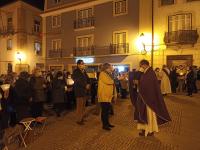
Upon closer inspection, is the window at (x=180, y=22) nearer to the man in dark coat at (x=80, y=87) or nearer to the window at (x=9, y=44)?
the man in dark coat at (x=80, y=87)

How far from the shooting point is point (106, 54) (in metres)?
27.6

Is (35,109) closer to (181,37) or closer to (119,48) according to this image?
(181,37)

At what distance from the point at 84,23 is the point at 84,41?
6.38 ft

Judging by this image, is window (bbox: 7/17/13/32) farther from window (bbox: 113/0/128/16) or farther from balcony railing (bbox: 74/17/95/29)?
window (bbox: 113/0/128/16)

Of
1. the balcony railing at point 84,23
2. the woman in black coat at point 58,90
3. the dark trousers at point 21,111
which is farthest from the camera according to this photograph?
the balcony railing at point 84,23

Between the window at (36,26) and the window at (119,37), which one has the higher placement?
the window at (36,26)

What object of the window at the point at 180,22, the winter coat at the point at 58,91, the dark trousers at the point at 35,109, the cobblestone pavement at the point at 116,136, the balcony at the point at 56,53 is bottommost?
the cobblestone pavement at the point at 116,136

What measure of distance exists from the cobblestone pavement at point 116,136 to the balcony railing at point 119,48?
16551 mm

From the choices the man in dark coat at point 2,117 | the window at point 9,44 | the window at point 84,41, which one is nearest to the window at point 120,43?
the window at point 84,41

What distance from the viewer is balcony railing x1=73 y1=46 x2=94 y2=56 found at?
28.9 meters

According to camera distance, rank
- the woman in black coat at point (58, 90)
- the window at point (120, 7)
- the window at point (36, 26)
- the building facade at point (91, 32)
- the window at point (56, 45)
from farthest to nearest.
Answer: the window at point (36, 26) → the window at point (56, 45) → the window at point (120, 7) → the building facade at point (91, 32) → the woman in black coat at point (58, 90)

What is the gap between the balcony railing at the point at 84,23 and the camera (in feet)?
95.2

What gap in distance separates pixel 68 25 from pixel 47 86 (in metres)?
20.3

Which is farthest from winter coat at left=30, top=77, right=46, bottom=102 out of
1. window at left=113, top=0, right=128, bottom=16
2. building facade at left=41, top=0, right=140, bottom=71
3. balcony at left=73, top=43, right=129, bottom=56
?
window at left=113, top=0, right=128, bottom=16
